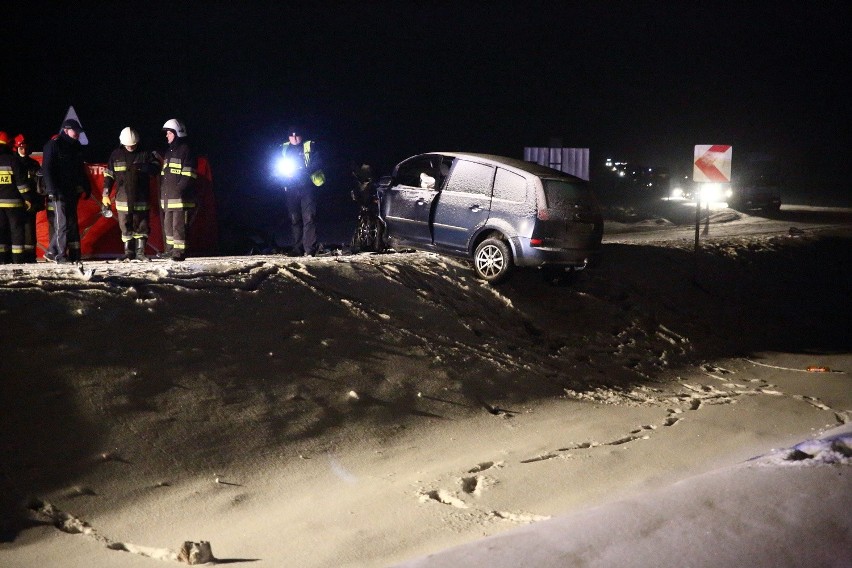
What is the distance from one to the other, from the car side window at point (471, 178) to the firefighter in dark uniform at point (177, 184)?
3.74 meters

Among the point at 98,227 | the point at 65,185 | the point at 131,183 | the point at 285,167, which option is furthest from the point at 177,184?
the point at 98,227

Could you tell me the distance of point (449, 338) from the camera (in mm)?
10578

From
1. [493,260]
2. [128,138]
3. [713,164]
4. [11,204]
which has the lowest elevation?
[493,260]

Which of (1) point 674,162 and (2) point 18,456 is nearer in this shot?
(2) point 18,456

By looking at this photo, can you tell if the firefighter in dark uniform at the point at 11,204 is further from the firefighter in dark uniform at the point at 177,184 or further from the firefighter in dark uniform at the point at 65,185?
the firefighter in dark uniform at the point at 177,184

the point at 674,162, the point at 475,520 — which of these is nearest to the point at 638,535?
the point at 475,520

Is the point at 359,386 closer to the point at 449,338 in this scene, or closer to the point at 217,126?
the point at 449,338

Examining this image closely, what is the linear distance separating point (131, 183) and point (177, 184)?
0.75 meters

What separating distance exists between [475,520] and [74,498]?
3095mm

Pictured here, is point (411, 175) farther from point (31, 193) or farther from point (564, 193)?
point (31, 193)

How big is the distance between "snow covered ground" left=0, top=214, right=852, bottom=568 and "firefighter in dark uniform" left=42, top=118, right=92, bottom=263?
7.38ft

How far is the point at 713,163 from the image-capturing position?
14.4m

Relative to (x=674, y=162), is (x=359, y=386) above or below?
below

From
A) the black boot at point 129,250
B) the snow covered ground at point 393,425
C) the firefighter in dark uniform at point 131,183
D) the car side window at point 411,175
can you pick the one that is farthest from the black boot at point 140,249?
the car side window at point 411,175
